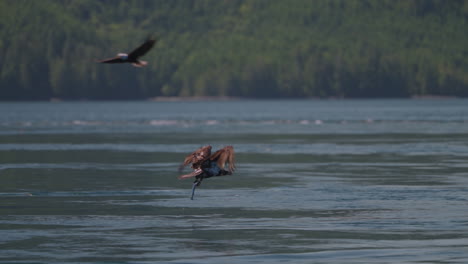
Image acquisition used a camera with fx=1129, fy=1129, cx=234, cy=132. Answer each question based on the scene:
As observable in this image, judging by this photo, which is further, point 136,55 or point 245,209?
point 245,209

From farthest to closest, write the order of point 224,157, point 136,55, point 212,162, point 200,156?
1. point 200,156
2. point 212,162
3. point 224,157
4. point 136,55

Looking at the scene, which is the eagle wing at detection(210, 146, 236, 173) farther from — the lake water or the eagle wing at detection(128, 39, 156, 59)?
the eagle wing at detection(128, 39, 156, 59)

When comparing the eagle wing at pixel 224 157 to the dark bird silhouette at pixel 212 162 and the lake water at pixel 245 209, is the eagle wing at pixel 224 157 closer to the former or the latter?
the dark bird silhouette at pixel 212 162

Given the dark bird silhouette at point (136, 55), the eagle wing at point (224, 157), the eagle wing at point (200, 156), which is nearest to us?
the dark bird silhouette at point (136, 55)

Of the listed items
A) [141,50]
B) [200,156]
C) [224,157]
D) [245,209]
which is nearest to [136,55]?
[141,50]

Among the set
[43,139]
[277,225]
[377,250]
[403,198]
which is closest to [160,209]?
[277,225]

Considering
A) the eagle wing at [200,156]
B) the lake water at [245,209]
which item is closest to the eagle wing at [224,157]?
the eagle wing at [200,156]

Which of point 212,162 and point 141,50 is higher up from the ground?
point 141,50

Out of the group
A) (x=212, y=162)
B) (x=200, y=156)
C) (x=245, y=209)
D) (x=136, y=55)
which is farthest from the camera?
(x=245, y=209)

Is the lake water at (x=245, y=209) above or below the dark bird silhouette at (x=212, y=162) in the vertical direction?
below

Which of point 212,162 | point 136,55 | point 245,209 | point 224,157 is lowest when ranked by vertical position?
point 245,209

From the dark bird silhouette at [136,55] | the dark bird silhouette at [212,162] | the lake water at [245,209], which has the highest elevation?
the dark bird silhouette at [136,55]

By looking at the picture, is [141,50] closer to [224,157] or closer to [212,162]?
[224,157]

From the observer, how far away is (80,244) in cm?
1975
